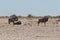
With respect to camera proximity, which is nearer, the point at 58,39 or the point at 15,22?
the point at 58,39

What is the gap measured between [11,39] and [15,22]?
25105mm

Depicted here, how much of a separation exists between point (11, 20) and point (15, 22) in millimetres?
2241

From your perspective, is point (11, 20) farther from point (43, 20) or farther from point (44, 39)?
point (44, 39)

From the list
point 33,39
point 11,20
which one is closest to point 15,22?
point 11,20

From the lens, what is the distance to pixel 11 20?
45.7 metres

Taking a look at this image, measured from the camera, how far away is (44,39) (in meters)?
18.9

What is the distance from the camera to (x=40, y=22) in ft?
148

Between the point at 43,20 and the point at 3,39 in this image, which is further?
the point at 43,20

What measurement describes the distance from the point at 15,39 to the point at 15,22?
82.3ft

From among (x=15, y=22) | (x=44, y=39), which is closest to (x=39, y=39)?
(x=44, y=39)

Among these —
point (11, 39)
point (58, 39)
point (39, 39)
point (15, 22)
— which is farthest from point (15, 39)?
point (15, 22)

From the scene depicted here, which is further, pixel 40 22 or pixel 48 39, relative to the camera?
pixel 40 22

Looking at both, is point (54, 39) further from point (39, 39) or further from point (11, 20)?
point (11, 20)

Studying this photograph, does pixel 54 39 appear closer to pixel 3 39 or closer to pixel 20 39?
pixel 20 39
